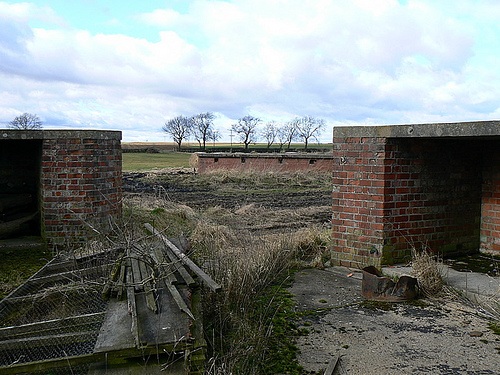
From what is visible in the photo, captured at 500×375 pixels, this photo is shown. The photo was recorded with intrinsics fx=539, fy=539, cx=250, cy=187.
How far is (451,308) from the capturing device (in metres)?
6.08

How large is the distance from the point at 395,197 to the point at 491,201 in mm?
2189

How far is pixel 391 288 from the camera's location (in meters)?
6.38

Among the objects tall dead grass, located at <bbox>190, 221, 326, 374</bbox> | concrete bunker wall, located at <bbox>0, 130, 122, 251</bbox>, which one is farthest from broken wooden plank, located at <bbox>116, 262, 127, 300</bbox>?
concrete bunker wall, located at <bbox>0, 130, 122, 251</bbox>

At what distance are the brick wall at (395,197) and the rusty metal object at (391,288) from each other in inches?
43.6

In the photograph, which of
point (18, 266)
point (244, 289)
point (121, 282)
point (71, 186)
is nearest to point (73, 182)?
point (71, 186)

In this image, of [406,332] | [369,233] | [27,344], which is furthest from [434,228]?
[27,344]

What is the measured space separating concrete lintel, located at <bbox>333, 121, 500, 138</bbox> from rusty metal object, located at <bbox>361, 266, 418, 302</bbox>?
1.85 metres

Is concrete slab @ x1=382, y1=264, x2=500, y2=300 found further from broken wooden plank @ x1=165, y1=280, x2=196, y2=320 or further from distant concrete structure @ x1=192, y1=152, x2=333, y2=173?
distant concrete structure @ x1=192, y1=152, x2=333, y2=173

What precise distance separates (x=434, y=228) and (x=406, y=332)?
3.15m

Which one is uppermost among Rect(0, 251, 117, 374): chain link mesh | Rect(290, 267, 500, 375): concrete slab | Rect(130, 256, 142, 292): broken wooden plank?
Rect(130, 256, 142, 292): broken wooden plank

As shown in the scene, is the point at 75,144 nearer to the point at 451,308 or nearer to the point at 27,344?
the point at 27,344

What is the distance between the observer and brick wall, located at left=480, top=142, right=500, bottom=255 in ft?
28.3

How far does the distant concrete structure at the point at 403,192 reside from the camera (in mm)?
7469

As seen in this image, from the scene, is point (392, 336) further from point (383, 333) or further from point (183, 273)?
point (183, 273)
